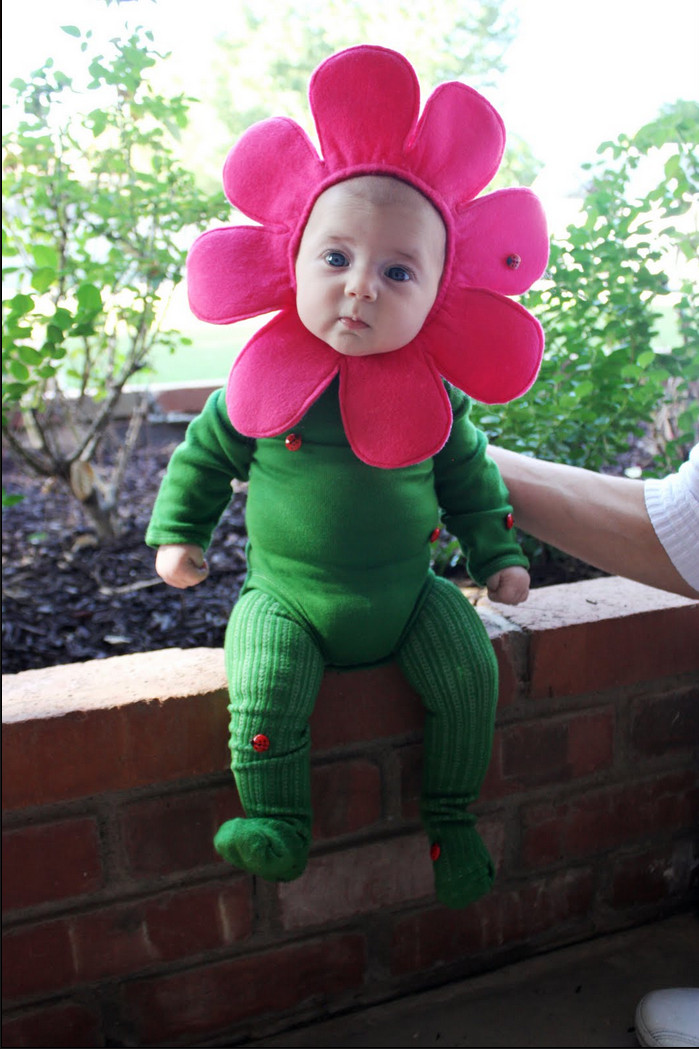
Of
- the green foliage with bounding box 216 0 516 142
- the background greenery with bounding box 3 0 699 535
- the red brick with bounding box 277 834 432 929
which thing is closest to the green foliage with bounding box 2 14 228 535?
the background greenery with bounding box 3 0 699 535

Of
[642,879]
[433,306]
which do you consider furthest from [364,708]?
[642,879]

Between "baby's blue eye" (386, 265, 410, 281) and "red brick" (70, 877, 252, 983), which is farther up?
"baby's blue eye" (386, 265, 410, 281)

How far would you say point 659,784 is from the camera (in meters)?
1.53

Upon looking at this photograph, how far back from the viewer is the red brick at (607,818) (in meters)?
1.46

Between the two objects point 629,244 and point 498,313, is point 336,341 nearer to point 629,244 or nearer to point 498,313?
point 498,313

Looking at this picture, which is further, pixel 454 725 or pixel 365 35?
pixel 365 35

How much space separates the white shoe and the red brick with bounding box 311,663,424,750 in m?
0.55

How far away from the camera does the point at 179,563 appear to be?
1.16m

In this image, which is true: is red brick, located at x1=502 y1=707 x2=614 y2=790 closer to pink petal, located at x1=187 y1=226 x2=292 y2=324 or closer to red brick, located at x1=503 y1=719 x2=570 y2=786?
red brick, located at x1=503 y1=719 x2=570 y2=786

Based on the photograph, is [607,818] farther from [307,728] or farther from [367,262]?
[367,262]

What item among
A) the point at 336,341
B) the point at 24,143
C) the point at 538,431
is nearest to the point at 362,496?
the point at 336,341

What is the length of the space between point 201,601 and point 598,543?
87 centimetres

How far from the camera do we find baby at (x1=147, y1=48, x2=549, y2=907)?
1.00 m

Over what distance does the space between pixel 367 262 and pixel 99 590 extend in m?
1.16
